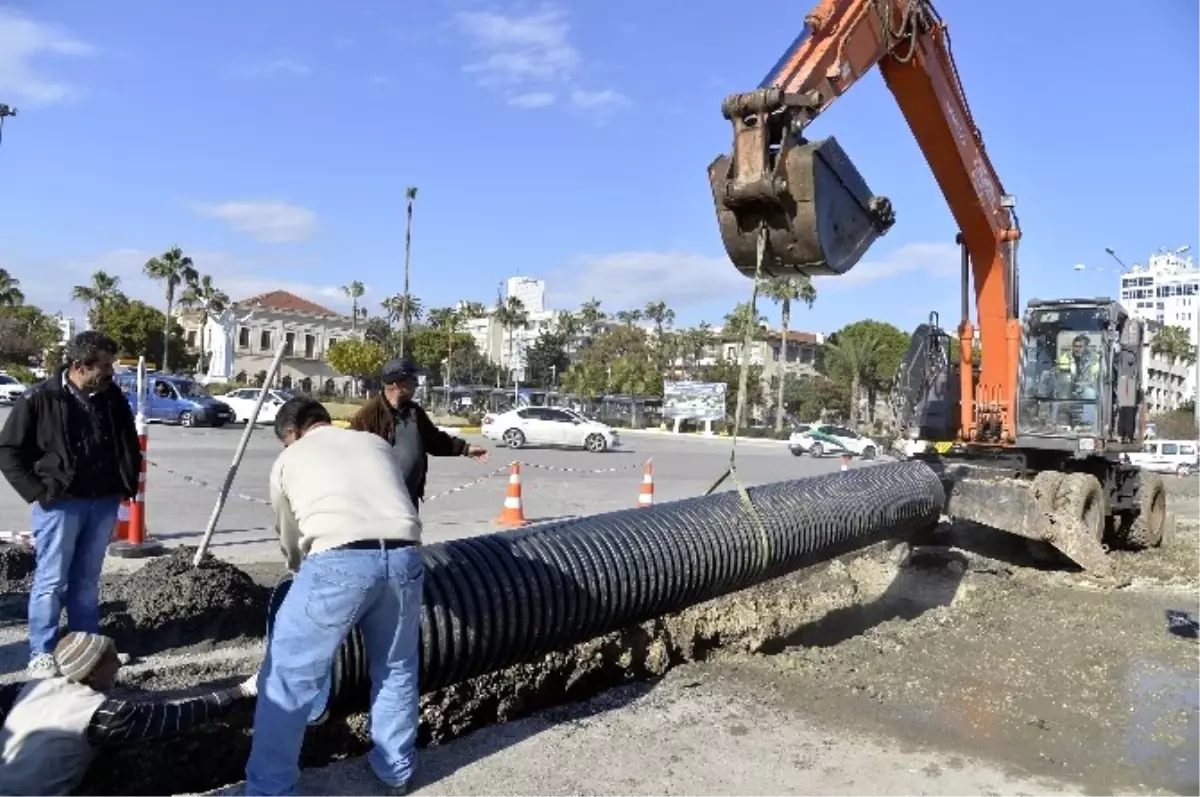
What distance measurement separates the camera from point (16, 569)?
279 inches

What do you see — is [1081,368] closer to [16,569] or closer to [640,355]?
[16,569]

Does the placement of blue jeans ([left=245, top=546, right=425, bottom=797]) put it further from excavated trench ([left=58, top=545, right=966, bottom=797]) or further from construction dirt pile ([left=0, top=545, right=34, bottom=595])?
construction dirt pile ([left=0, top=545, right=34, bottom=595])

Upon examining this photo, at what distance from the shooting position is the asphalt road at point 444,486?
10.7 m

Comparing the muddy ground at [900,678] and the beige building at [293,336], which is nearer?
the muddy ground at [900,678]

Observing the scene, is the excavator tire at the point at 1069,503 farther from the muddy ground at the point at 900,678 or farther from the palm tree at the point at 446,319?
the palm tree at the point at 446,319

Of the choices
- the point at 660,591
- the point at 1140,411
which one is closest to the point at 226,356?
the point at 1140,411

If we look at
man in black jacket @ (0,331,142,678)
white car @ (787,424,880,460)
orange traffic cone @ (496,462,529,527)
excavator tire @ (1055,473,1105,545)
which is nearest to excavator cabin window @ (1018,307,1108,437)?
excavator tire @ (1055,473,1105,545)

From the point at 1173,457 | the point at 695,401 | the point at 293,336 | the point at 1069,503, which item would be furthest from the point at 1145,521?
the point at 293,336

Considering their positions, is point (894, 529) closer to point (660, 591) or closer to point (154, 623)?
point (660, 591)

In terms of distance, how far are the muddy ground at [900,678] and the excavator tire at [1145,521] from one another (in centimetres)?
370


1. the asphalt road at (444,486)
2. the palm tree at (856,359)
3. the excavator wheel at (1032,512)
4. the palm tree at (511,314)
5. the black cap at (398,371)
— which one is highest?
the palm tree at (511,314)

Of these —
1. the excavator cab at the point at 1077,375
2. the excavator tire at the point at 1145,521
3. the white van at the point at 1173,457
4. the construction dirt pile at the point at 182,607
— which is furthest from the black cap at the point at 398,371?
the white van at the point at 1173,457

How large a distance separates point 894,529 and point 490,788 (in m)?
5.24

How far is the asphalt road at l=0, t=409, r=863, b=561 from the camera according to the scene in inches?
422
